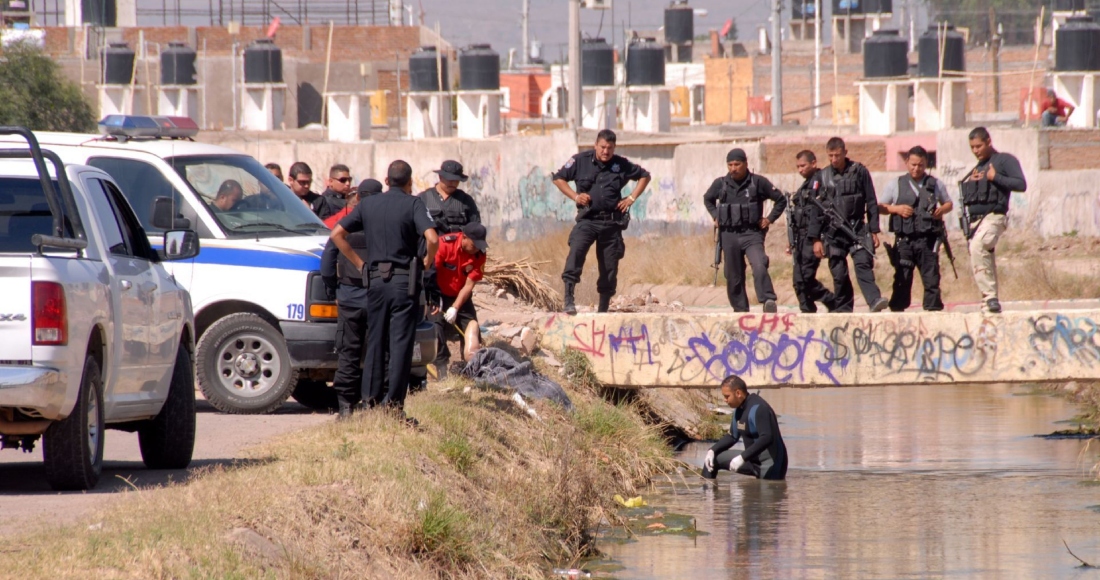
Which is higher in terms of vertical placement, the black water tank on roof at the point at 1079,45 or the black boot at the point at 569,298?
the black water tank on roof at the point at 1079,45

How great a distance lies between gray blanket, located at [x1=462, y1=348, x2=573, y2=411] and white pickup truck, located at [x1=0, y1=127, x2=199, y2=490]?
3.60m

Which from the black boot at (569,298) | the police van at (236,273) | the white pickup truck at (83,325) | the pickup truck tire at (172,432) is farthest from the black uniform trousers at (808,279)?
the pickup truck tire at (172,432)

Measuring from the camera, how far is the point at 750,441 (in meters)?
12.8

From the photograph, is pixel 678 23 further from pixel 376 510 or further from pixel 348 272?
pixel 376 510

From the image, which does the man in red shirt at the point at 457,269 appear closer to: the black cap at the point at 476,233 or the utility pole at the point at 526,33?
the black cap at the point at 476,233

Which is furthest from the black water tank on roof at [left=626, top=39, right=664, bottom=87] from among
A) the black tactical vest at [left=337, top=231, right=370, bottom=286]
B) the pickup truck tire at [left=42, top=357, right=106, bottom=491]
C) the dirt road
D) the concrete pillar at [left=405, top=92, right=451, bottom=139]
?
the pickup truck tire at [left=42, top=357, right=106, bottom=491]

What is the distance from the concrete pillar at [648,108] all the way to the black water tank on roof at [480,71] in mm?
3884

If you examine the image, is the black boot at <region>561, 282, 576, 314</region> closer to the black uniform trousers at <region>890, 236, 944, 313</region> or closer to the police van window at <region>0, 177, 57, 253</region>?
the black uniform trousers at <region>890, 236, 944, 313</region>

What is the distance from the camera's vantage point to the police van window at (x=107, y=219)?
8023 mm

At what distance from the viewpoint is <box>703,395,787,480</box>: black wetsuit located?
12.6 meters

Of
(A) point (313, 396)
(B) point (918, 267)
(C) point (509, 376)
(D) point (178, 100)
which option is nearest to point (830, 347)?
(B) point (918, 267)

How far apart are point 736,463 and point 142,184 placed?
5.28m

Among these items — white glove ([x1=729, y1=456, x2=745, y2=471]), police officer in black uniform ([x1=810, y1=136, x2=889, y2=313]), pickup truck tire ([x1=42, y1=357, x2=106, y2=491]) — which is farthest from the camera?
police officer in black uniform ([x1=810, y1=136, x2=889, y2=313])

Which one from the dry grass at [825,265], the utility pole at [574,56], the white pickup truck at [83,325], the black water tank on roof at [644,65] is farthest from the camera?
the black water tank on roof at [644,65]
